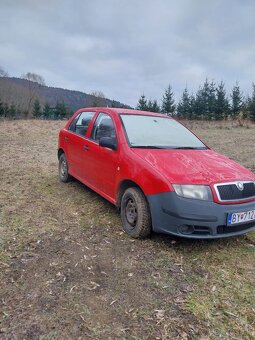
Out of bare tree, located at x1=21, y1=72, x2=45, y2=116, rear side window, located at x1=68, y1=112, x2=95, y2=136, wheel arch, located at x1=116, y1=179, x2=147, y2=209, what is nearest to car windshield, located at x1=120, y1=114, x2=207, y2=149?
wheel arch, located at x1=116, y1=179, x2=147, y2=209

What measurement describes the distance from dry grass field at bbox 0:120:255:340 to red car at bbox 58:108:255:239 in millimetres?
320

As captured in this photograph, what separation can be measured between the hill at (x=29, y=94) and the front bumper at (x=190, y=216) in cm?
5023

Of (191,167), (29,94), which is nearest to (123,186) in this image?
(191,167)

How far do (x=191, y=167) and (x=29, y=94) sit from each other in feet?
216

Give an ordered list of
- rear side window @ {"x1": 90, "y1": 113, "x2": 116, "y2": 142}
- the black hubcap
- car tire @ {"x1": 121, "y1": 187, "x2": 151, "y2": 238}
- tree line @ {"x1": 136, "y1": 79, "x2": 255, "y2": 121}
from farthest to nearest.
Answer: tree line @ {"x1": 136, "y1": 79, "x2": 255, "y2": 121} → rear side window @ {"x1": 90, "y1": 113, "x2": 116, "y2": 142} → the black hubcap → car tire @ {"x1": 121, "y1": 187, "x2": 151, "y2": 238}

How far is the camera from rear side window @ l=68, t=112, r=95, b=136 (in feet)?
17.0

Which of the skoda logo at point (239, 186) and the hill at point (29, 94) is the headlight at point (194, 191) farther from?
the hill at point (29, 94)

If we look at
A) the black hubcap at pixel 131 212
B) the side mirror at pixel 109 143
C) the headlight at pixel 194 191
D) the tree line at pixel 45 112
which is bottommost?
the black hubcap at pixel 131 212

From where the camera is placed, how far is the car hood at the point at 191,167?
3.28m

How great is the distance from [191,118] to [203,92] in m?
4.37

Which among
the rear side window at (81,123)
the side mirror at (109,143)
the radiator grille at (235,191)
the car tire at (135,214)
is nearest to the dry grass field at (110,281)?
the car tire at (135,214)

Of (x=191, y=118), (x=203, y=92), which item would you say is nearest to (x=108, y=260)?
(x=191, y=118)

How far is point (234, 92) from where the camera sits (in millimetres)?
35250

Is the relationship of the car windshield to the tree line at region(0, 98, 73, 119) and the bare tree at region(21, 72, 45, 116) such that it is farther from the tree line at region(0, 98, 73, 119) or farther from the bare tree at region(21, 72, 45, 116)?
the bare tree at region(21, 72, 45, 116)
